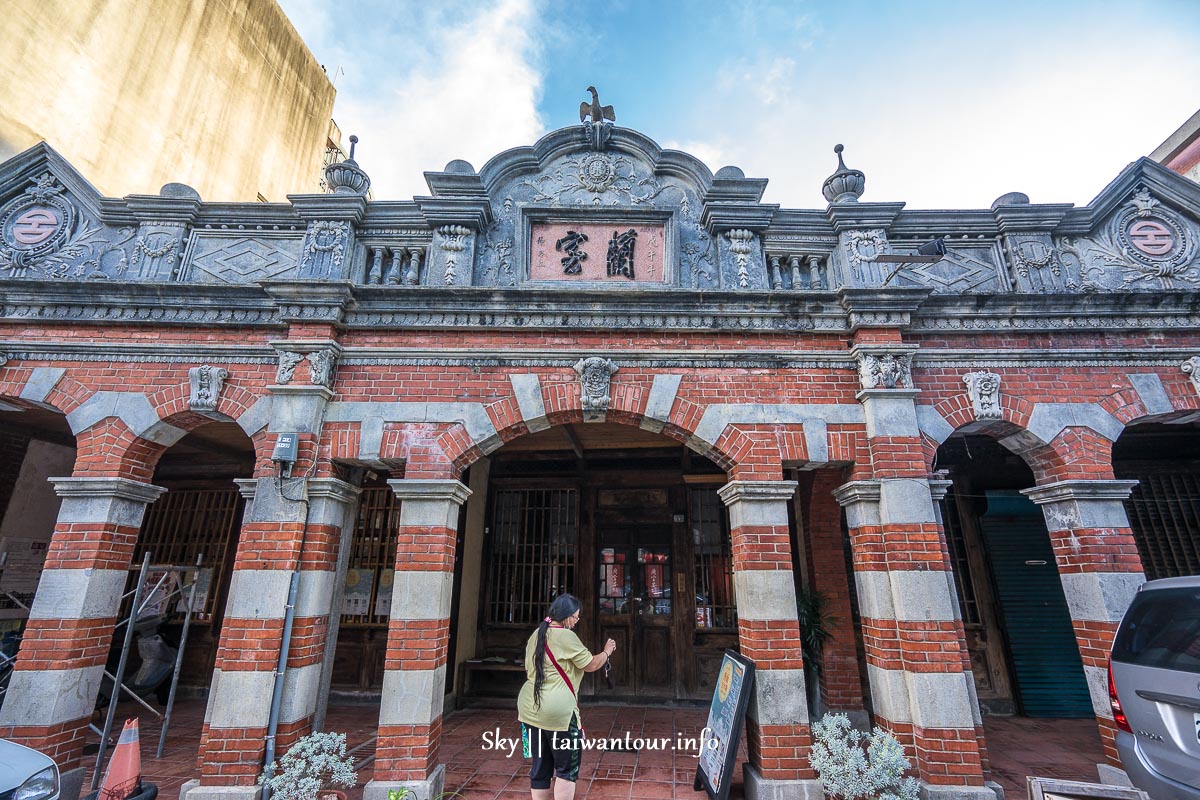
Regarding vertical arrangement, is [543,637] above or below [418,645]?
above

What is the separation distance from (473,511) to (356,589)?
2.28m

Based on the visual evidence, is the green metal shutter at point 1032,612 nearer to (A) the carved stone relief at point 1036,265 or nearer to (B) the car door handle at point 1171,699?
(A) the carved stone relief at point 1036,265

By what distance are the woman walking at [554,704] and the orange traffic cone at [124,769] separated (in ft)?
9.82

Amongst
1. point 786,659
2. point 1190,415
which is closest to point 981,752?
point 786,659

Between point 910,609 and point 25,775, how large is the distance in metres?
6.53

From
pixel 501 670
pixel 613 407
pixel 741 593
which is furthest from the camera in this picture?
pixel 501 670

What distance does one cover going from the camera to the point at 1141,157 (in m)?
5.91

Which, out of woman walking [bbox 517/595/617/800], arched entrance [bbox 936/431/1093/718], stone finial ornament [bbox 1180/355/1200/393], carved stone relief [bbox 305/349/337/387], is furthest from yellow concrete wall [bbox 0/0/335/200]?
stone finial ornament [bbox 1180/355/1200/393]

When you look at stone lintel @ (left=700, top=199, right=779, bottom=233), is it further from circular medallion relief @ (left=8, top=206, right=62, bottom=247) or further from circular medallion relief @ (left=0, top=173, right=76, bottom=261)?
circular medallion relief @ (left=8, top=206, right=62, bottom=247)

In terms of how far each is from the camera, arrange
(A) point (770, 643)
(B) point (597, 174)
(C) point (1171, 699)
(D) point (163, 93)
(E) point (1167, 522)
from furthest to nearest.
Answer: (D) point (163, 93) < (E) point (1167, 522) < (B) point (597, 174) < (A) point (770, 643) < (C) point (1171, 699)

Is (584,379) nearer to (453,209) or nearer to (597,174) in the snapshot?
(453,209)

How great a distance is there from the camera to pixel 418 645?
4598 millimetres

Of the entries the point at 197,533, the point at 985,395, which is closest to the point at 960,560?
the point at 985,395

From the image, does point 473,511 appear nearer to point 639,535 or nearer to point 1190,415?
point 639,535
